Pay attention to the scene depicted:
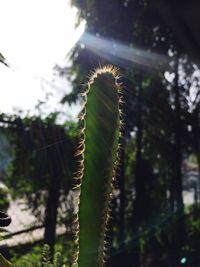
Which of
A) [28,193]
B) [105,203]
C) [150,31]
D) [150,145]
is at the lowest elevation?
[105,203]

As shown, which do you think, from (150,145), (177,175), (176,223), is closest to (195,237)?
(176,223)

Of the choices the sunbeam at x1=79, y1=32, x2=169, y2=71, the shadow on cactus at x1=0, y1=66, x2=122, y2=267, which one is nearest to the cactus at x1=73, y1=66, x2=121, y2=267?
the shadow on cactus at x1=0, y1=66, x2=122, y2=267

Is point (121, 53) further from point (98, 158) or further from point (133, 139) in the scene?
point (98, 158)

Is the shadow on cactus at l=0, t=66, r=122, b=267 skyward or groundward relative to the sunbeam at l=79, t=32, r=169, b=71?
groundward

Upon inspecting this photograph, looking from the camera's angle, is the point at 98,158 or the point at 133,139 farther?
the point at 133,139

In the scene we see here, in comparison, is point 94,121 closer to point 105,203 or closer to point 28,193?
point 105,203

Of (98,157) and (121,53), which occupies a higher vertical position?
(121,53)

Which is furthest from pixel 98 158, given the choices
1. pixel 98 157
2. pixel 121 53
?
pixel 121 53

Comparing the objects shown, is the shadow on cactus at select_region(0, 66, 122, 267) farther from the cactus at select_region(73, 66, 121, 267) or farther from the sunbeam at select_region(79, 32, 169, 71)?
the sunbeam at select_region(79, 32, 169, 71)
